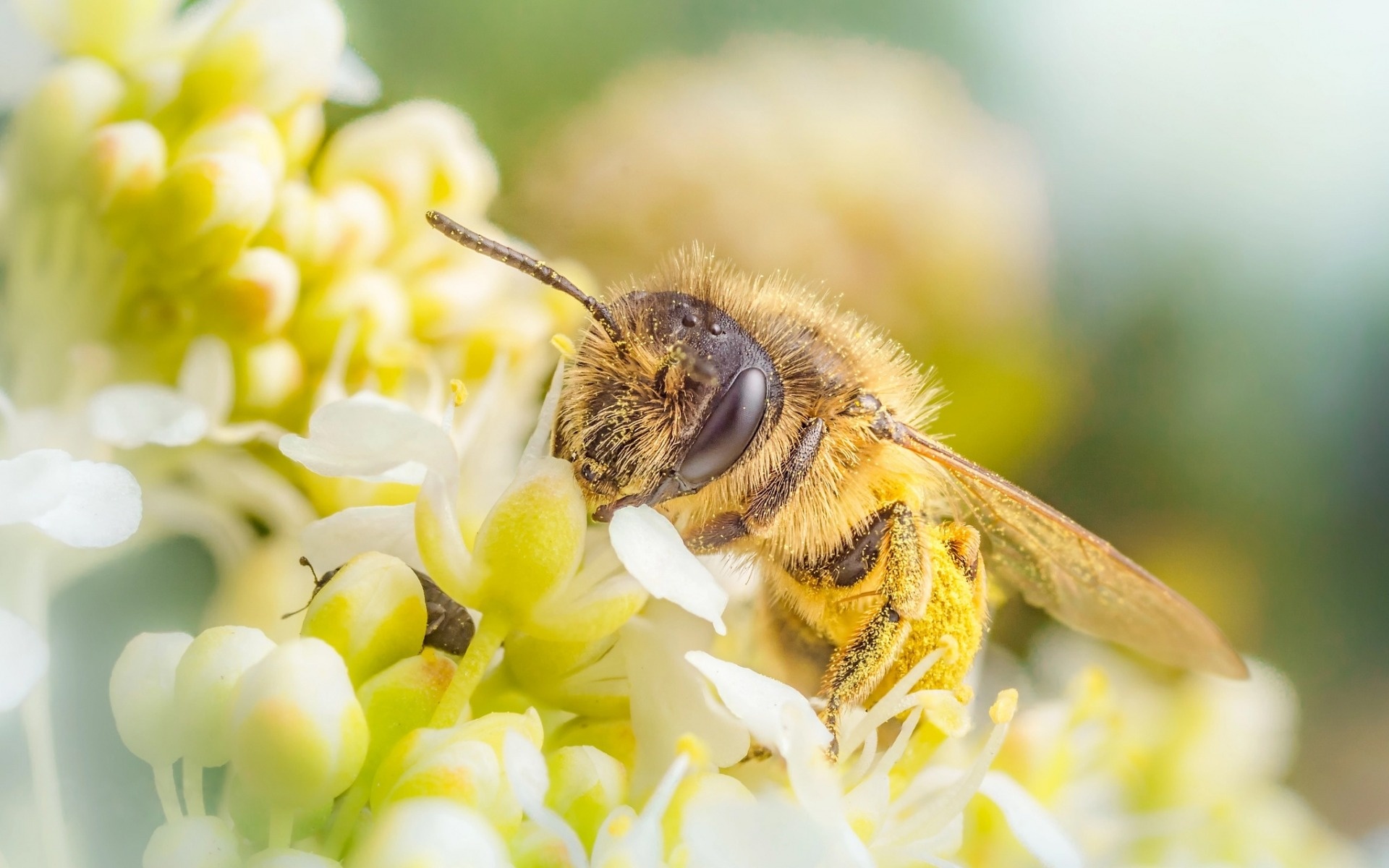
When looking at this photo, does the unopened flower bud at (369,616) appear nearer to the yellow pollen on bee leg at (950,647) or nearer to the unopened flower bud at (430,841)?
the unopened flower bud at (430,841)

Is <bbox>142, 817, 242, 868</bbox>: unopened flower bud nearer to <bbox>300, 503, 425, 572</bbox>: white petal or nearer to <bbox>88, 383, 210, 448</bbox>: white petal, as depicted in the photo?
<bbox>300, 503, 425, 572</bbox>: white petal

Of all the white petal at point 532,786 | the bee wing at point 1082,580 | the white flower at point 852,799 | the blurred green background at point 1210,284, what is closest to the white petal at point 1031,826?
the white flower at point 852,799

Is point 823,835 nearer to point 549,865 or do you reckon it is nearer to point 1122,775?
point 549,865

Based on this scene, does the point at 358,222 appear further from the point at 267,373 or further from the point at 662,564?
the point at 662,564

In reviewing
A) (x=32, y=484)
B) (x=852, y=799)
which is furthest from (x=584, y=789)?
(x=32, y=484)

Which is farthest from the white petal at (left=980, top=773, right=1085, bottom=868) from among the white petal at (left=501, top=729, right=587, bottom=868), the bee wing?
the white petal at (left=501, top=729, right=587, bottom=868)

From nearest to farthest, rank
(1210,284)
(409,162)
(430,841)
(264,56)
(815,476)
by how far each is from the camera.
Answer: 1. (430,841)
2. (815,476)
3. (264,56)
4. (409,162)
5. (1210,284)
